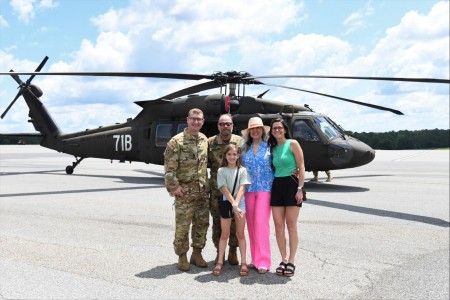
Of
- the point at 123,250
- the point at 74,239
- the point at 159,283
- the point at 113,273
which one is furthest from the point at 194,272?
the point at 74,239

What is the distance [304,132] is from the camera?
13.0 m

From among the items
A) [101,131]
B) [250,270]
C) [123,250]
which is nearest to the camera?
[250,270]

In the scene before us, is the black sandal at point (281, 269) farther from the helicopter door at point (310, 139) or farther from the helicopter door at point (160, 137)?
the helicopter door at point (160, 137)

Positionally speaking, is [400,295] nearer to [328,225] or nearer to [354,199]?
[328,225]

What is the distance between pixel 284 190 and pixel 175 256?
81.9 inches

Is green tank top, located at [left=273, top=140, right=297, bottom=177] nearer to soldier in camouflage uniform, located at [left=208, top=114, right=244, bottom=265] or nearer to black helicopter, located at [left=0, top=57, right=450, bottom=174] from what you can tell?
soldier in camouflage uniform, located at [left=208, top=114, right=244, bottom=265]

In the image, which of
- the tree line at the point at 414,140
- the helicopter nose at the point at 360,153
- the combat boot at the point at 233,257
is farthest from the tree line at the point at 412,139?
the combat boot at the point at 233,257

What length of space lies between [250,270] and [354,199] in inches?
267

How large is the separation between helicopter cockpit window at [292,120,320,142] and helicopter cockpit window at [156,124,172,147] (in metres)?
4.54

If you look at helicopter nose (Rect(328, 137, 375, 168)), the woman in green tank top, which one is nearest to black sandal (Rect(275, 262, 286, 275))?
the woman in green tank top

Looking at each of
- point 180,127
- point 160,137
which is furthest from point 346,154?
point 160,137

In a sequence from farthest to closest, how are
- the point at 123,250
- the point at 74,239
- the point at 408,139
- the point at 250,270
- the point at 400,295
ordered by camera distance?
the point at 408,139
the point at 74,239
the point at 123,250
the point at 250,270
the point at 400,295

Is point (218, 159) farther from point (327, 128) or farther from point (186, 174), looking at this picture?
point (327, 128)

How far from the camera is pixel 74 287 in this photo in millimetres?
4859
